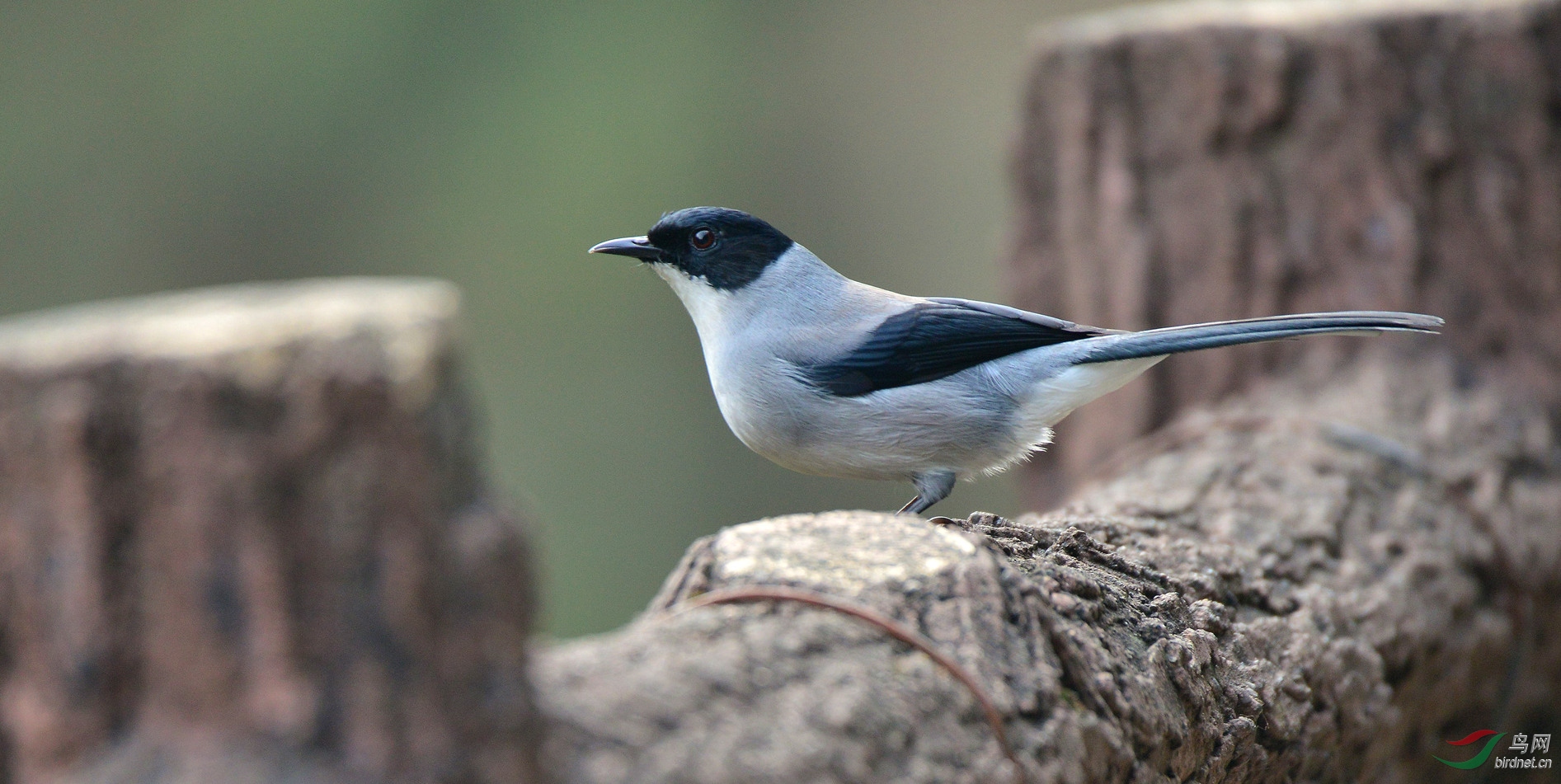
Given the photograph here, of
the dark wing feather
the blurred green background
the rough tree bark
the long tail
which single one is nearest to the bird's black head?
the dark wing feather

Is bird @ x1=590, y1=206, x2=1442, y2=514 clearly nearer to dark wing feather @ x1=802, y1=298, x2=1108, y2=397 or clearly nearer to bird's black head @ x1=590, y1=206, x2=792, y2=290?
dark wing feather @ x1=802, y1=298, x2=1108, y2=397

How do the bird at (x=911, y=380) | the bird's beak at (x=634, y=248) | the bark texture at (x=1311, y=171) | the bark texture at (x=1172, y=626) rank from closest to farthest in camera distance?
the bark texture at (x=1172, y=626) → the bird at (x=911, y=380) → the bird's beak at (x=634, y=248) → the bark texture at (x=1311, y=171)

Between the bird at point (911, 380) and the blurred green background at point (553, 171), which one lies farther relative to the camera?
the blurred green background at point (553, 171)

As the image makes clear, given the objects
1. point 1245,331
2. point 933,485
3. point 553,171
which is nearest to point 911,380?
point 933,485

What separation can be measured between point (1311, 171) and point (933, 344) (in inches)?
75.8

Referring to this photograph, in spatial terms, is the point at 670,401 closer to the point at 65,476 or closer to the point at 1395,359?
the point at 1395,359

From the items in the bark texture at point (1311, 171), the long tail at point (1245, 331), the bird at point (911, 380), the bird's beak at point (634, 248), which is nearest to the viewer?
the long tail at point (1245, 331)

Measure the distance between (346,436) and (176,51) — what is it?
986 centimetres

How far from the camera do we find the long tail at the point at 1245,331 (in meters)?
2.88

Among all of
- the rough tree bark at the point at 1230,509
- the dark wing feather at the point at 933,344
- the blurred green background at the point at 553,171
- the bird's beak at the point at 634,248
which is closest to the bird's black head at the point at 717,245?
the bird's beak at the point at 634,248

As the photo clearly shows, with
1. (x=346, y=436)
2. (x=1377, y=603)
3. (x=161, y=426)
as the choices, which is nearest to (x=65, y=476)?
(x=161, y=426)

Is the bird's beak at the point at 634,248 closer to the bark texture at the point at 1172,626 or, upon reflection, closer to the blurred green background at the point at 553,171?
the bark texture at the point at 1172,626

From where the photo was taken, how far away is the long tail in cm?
288

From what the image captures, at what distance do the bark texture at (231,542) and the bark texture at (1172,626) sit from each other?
0.30 meters
